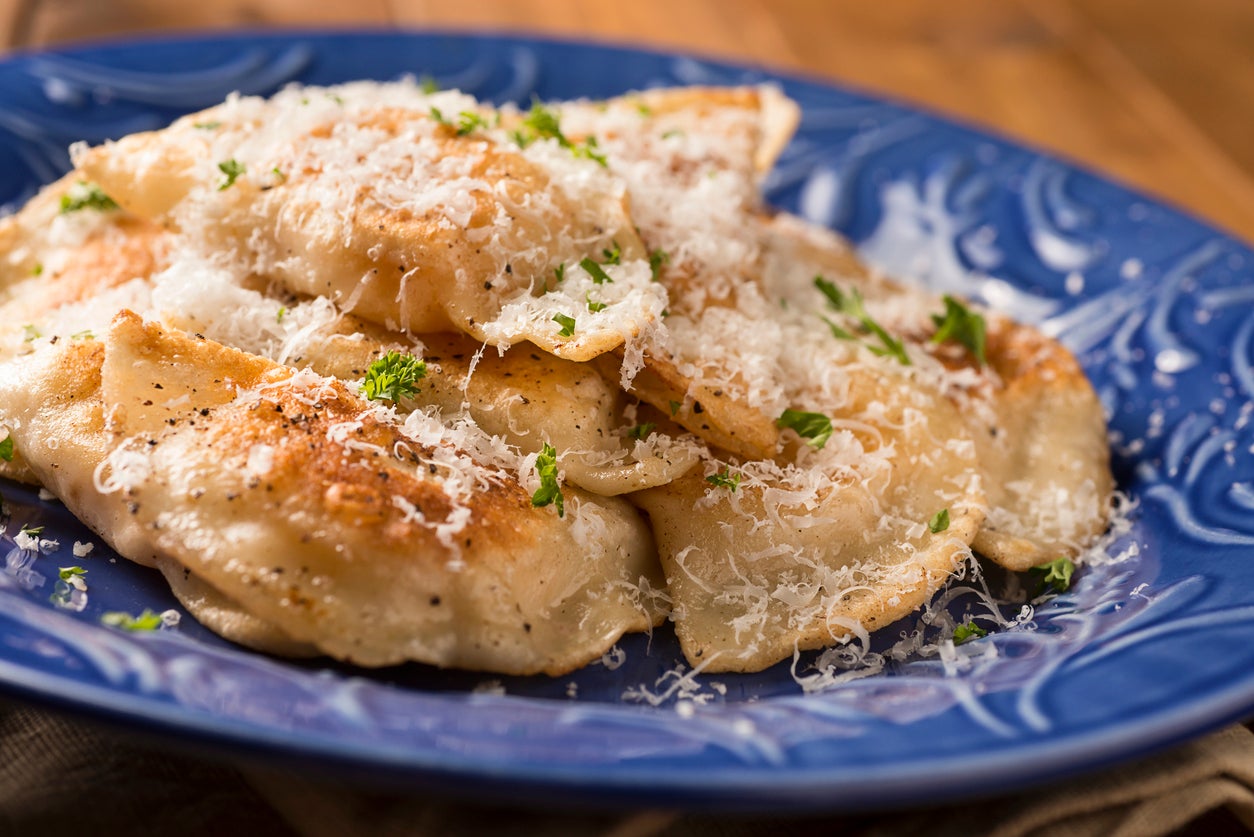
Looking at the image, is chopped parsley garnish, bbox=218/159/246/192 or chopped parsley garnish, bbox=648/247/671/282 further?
chopped parsley garnish, bbox=648/247/671/282

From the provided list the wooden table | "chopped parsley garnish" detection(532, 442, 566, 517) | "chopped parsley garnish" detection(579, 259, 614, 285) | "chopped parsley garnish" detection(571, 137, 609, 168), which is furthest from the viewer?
the wooden table

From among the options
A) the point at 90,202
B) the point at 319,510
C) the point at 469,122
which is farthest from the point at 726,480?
the point at 90,202

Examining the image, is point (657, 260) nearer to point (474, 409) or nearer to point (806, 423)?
point (806, 423)

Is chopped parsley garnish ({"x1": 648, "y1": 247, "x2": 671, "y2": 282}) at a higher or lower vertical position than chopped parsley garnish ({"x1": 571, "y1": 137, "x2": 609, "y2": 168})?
lower

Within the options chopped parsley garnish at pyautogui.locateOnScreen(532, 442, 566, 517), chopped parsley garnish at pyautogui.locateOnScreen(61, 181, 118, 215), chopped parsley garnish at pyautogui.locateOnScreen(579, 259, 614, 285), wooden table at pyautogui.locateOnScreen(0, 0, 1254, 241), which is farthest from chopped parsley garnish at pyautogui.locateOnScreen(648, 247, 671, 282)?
wooden table at pyautogui.locateOnScreen(0, 0, 1254, 241)

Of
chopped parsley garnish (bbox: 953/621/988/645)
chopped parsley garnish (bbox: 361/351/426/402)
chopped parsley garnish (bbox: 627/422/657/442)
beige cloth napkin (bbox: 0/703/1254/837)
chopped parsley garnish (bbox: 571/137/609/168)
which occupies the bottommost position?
beige cloth napkin (bbox: 0/703/1254/837)

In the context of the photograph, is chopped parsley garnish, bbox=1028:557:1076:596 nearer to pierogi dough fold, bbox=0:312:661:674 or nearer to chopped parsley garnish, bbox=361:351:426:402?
pierogi dough fold, bbox=0:312:661:674

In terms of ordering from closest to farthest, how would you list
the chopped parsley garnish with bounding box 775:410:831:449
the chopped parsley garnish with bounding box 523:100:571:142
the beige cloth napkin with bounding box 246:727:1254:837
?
the beige cloth napkin with bounding box 246:727:1254:837 < the chopped parsley garnish with bounding box 775:410:831:449 < the chopped parsley garnish with bounding box 523:100:571:142
